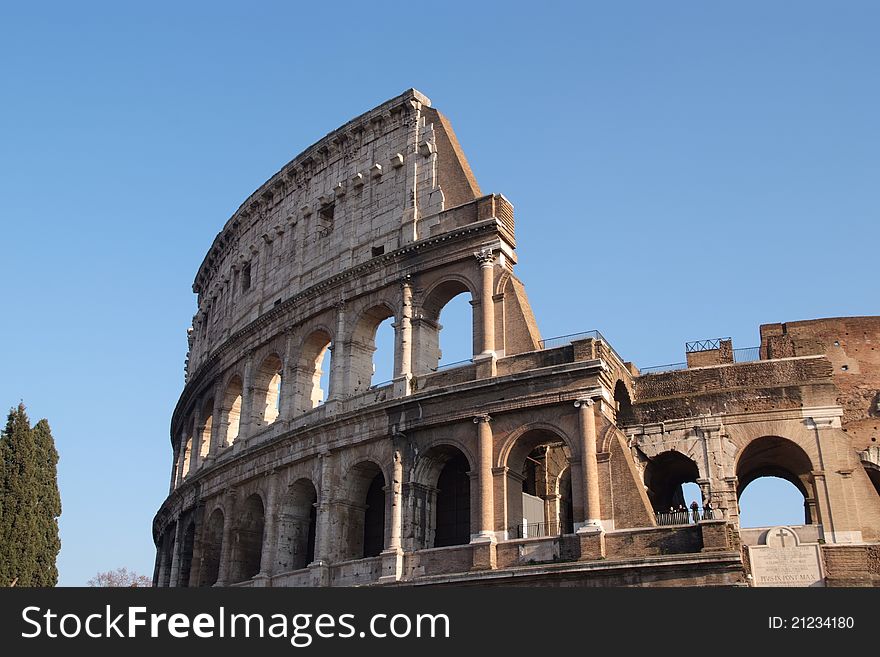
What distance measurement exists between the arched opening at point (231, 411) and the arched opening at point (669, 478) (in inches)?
523

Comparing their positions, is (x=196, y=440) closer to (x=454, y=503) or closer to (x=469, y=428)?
(x=454, y=503)

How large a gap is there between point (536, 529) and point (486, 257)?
652cm

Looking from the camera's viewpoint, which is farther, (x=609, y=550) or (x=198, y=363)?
(x=198, y=363)

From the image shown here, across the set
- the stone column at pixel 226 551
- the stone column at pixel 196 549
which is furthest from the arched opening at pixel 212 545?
the stone column at pixel 226 551

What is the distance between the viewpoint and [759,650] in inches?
515

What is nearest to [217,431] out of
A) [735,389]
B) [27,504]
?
[27,504]

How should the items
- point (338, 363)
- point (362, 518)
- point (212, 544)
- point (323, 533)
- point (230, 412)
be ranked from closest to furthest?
point (323, 533), point (362, 518), point (338, 363), point (212, 544), point (230, 412)

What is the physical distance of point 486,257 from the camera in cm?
2336

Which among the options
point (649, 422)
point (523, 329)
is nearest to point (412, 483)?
point (523, 329)

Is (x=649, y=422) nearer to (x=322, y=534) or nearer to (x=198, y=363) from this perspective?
(x=322, y=534)

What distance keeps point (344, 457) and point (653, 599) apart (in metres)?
12.5

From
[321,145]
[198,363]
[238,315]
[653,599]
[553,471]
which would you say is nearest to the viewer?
[653,599]

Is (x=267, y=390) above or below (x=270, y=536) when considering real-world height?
above

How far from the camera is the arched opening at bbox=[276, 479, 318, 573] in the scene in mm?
25359
